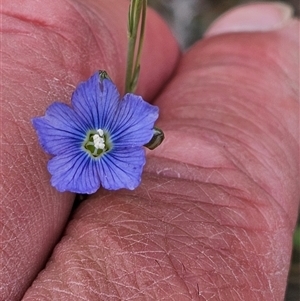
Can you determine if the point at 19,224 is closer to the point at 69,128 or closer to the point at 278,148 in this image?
the point at 69,128

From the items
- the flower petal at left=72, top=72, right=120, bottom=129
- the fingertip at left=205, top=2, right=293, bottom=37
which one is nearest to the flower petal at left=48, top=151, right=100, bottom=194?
the flower petal at left=72, top=72, right=120, bottom=129

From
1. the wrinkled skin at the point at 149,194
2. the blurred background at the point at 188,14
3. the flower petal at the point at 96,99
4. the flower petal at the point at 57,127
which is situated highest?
the flower petal at the point at 96,99

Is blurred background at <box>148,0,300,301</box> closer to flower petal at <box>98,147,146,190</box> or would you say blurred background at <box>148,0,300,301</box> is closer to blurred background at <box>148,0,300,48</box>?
blurred background at <box>148,0,300,48</box>

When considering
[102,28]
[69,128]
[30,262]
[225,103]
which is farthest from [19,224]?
[225,103]

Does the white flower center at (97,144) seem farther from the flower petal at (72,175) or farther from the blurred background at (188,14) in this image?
the blurred background at (188,14)

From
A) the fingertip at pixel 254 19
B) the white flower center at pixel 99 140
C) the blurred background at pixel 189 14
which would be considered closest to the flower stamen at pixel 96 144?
the white flower center at pixel 99 140

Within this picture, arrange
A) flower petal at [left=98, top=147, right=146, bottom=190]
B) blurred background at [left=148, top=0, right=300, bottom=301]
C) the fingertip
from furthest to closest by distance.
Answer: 1. blurred background at [left=148, top=0, right=300, bottom=301]
2. the fingertip
3. flower petal at [left=98, top=147, right=146, bottom=190]
